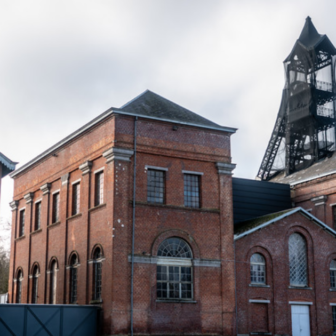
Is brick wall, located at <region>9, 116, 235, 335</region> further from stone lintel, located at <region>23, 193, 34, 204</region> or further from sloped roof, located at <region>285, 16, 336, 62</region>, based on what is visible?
sloped roof, located at <region>285, 16, 336, 62</region>

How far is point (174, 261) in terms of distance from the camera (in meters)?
30.0

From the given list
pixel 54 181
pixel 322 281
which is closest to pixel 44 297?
pixel 54 181

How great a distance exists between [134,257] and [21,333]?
5.75m

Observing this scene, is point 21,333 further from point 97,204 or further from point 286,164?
point 286,164

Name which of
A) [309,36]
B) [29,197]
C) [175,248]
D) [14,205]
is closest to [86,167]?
[175,248]

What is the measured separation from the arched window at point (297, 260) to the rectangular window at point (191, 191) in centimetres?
579

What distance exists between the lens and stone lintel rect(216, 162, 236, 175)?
105 ft

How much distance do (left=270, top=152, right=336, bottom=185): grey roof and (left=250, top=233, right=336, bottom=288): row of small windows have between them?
6806 millimetres

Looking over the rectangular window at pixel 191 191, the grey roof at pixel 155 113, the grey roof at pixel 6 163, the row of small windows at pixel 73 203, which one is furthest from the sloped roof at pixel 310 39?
the grey roof at pixel 6 163

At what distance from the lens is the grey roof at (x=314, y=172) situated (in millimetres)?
39781

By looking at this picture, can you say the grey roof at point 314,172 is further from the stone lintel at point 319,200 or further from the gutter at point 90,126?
the gutter at point 90,126

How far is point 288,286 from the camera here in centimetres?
3284

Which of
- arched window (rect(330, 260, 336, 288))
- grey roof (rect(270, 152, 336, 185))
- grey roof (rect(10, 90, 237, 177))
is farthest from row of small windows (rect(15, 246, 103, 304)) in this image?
grey roof (rect(270, 152, 336, 185))

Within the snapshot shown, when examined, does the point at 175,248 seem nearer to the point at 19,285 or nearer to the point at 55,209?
the point at 55,209
